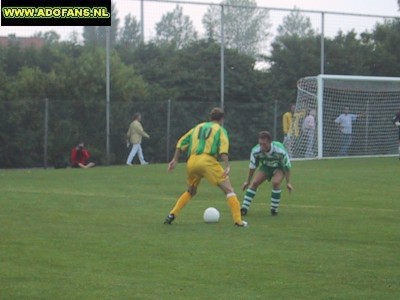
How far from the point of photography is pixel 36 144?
112ft

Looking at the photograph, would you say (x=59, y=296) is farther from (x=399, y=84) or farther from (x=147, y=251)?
(x=399, y=84)

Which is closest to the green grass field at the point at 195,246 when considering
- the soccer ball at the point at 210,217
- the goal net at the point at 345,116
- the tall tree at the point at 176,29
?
the soccer ball at the point at 210,217

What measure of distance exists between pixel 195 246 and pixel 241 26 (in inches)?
1358

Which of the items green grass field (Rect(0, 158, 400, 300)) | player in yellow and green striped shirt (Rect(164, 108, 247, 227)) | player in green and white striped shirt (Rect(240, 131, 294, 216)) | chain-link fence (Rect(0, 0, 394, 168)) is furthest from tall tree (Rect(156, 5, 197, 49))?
player in yellow and green striped shirt (Rect(164, 108, 247, 227))

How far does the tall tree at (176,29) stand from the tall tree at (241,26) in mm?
864

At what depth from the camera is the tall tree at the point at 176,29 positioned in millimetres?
39250

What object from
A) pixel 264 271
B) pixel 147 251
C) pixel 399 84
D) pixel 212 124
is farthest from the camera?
pixel 399 84

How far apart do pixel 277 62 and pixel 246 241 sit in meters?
31.5

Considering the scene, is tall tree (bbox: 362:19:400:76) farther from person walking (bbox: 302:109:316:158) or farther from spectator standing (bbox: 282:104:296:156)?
person walking (bbox: 302:109:316:158)

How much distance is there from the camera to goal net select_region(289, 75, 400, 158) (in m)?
35.9

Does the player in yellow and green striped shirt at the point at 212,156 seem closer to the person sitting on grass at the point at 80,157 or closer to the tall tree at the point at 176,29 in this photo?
the person sitting on grass at the point at 80,157

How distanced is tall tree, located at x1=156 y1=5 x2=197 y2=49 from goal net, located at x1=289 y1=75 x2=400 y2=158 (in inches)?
237

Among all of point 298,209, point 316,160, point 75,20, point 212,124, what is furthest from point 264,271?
point 316,160

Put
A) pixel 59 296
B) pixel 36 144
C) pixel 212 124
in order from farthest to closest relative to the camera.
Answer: pixel 36 144 < pixel 212 124 < pixel 59 296
